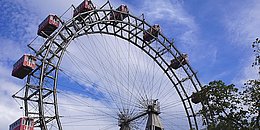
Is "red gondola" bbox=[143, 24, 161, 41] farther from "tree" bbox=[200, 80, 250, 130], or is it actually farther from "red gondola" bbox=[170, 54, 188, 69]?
"tree" bbox=[200, 80, 250, 130]

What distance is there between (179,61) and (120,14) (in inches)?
390

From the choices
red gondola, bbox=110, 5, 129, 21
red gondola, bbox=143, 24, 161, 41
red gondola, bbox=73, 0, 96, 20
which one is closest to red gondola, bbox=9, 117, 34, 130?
red gondola, bbox=73, 0, 96, 20

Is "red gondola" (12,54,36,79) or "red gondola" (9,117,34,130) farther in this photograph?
"red gondola" (12,54,36,79)

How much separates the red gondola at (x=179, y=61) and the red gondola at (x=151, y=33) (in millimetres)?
3976

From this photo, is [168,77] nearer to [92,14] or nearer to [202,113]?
[92,14]

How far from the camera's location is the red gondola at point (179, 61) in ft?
141

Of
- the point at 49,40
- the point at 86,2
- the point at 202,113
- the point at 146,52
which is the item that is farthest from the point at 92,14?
the point at 202,113

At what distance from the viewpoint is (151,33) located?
136 ft

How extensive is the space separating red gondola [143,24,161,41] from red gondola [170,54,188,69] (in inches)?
157

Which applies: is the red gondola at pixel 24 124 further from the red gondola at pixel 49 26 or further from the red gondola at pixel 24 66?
the red gondola at pixel 49 26

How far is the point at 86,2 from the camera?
117 feet

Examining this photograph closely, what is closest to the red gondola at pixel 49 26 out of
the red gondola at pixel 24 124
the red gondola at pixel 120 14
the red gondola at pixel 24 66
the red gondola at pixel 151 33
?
the red gondola at pixel 24 66

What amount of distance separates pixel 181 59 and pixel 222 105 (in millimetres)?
23307

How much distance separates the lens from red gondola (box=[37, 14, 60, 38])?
33.0 meters
